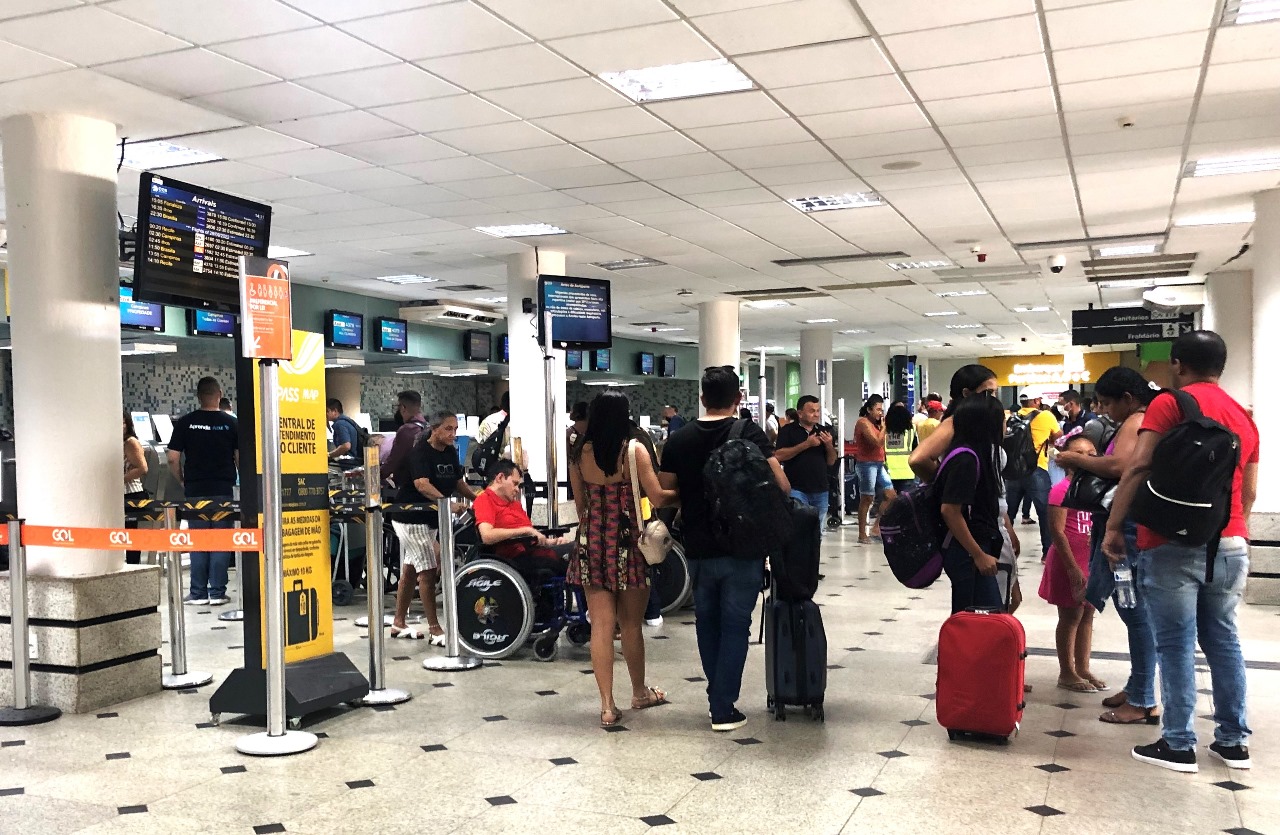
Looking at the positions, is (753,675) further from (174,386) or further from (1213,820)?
(174,386)

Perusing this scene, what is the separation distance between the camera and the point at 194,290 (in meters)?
5.85

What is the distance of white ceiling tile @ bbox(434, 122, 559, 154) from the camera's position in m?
6.29

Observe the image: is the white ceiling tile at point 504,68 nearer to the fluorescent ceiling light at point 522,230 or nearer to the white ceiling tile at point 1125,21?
the white ceiling tile at point 1125,21

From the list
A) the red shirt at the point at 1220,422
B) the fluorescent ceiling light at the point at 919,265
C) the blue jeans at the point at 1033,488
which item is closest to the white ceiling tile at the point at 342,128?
the red shirt at the point at 1220,422

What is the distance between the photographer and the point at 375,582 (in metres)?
5.35

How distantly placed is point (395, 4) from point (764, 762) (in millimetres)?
3216

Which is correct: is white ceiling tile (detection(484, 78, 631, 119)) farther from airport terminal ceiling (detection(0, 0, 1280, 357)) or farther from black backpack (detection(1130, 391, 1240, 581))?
black backpack (detection(1130, 391, 1240, 581))

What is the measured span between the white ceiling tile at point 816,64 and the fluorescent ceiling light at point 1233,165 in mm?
3316

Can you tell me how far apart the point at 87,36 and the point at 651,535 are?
121 inches

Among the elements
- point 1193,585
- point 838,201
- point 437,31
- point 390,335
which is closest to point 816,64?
point 437,31

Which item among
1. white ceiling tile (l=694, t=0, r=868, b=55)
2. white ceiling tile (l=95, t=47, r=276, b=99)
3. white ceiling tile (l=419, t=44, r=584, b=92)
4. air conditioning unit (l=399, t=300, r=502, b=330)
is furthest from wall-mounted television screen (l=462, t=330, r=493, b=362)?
white ceiling tile (l=694, t=0, r=868, b=55)

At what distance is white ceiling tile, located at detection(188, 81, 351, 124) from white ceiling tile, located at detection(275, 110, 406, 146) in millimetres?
113

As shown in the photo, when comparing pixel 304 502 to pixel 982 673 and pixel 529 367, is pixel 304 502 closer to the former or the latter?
pixel 982 673

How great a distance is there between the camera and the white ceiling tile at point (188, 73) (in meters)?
4.94
